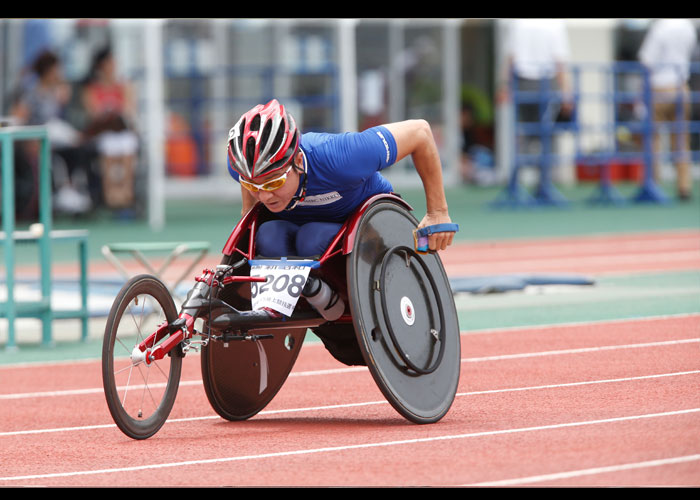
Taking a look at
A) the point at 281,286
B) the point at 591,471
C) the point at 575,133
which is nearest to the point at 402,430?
the point at 281,286

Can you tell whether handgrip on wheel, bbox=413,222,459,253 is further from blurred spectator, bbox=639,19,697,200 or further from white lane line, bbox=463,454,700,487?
blurred spectator, bbox=639,19,697,200

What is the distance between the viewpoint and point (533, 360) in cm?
941

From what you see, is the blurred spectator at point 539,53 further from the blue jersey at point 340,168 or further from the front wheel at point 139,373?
the front wheel at point 139,373

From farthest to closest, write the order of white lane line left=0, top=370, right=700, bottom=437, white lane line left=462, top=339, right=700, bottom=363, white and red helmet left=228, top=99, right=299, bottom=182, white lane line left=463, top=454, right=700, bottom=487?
white lane line left=462, top=339, right=700, bottom=363, white lane line left=0, top=370, right=700, bottom=437, white and red helmet left=228, top=99, right=299, bottom=182, white lane line left=463, top=454, right=700, bottom=487

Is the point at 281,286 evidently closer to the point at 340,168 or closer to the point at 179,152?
the point at 340,168

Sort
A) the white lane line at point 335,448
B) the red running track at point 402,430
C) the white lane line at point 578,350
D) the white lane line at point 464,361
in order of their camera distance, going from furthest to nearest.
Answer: the white lane line at point 578,350
the white lane line at point 464,361
the white lane line at point 335,448
the red running track at point 402,430

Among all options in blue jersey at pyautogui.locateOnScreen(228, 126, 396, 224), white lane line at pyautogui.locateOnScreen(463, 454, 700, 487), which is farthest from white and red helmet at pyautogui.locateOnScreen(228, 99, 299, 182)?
white lane line at pyautogui.locateOnScreen(463, 454, 700, 487)

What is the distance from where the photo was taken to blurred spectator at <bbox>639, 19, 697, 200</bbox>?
81.9 ft

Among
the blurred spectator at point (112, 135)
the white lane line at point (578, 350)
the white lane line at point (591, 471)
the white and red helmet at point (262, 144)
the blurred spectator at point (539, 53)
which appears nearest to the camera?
the white lane line at point (591, 471)

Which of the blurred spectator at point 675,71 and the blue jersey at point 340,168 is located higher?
the blurred spectator at point 675,71

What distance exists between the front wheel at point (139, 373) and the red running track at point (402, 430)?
4.5 inches

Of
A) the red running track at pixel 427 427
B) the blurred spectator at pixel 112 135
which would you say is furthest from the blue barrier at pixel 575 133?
the red running track at pixel 427 427

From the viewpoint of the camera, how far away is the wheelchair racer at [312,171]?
23.0ft

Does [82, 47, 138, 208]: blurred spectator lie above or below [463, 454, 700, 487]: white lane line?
above
